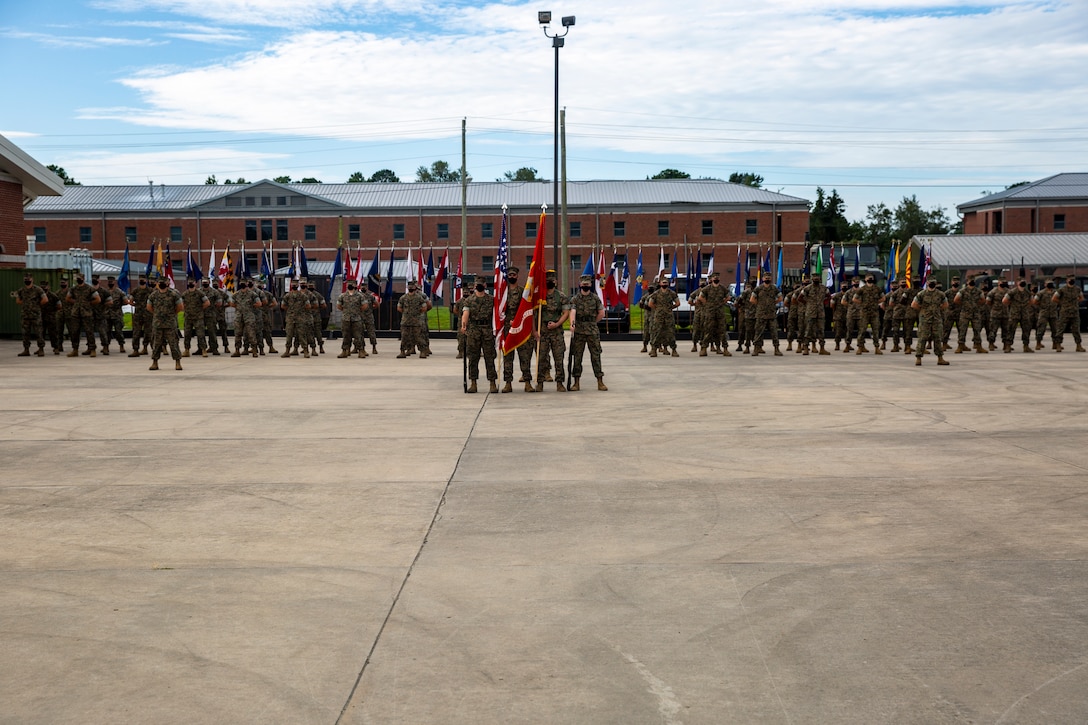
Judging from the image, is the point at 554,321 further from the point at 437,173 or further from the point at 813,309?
the point at 437,173

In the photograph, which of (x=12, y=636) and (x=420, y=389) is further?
(x=420, y=389)

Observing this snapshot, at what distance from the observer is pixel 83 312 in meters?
27.7

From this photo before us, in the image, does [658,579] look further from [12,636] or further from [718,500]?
[12,636]

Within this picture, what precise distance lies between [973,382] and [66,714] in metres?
17.5

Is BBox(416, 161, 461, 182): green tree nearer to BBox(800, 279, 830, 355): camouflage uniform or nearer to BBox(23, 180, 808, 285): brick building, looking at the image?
BBox(23, 180, 808, 285): brick building

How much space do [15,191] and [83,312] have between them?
36.6ft

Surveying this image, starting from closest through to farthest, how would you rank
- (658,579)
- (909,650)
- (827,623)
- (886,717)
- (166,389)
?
(886,717)
(909,650)
(827,623)
(658,579)
(166,389)

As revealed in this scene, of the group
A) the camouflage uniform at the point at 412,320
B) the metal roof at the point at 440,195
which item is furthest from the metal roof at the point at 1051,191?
the camouflage uniform at the point at 412,320

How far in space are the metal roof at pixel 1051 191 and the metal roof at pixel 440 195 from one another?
16.6 meters

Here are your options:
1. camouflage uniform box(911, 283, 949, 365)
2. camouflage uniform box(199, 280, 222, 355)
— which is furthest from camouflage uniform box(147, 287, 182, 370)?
camouflage uniform box(911, 283, 949, 365)

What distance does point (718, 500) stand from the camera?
345 inches

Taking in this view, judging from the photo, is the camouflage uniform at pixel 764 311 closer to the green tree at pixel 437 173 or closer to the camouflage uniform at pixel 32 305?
the camouflage uniform at pixel 32 305

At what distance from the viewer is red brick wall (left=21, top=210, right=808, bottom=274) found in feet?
281

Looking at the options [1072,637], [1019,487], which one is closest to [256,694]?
[1072,637]
